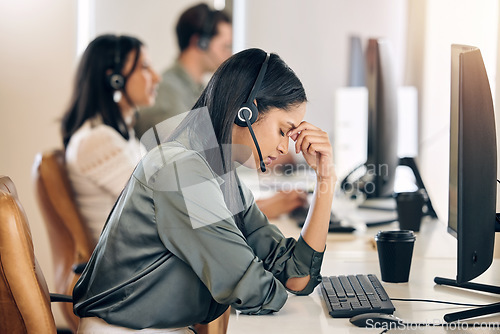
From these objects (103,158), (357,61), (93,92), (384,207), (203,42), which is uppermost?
(203,42)

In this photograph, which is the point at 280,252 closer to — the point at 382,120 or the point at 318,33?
the point at 382,120

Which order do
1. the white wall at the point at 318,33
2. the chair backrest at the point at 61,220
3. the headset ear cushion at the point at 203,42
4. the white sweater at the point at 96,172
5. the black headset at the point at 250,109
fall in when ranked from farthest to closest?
the white wall at the point at 318,33
the headset ear cushion at the point at 203,42
the white sweater at the point at 96,172
the chair backrest at the point at 61,220
the black headset at the point at 250,109

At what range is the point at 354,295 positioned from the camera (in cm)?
101

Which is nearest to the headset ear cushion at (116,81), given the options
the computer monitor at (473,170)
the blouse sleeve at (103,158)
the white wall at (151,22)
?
the blouse sleeve at (103,158)

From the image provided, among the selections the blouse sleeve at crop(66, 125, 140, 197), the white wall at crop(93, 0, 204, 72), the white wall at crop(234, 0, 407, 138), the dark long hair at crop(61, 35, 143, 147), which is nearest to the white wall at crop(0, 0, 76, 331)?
the white wall at crop(93, 0, 204, 72)

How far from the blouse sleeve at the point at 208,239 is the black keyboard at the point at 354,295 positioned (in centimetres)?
10

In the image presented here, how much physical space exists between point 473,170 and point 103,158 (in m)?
Result: 1.36

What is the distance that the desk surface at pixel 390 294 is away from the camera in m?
0.89

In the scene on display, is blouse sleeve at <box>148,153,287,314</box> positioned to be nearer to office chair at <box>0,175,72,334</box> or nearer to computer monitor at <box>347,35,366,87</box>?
office chair at <box>0,175,72,334</box>

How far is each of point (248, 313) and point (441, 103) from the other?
1619 mm

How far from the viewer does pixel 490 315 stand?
0.94 m

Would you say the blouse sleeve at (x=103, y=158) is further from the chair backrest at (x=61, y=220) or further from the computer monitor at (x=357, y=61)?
the computer monitor at (x=357, y=61)

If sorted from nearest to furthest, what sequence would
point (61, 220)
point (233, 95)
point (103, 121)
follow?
point (233, 95) → point (61, 220) → point (103, 121)

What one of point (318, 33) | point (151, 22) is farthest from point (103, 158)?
point (318, 33)
